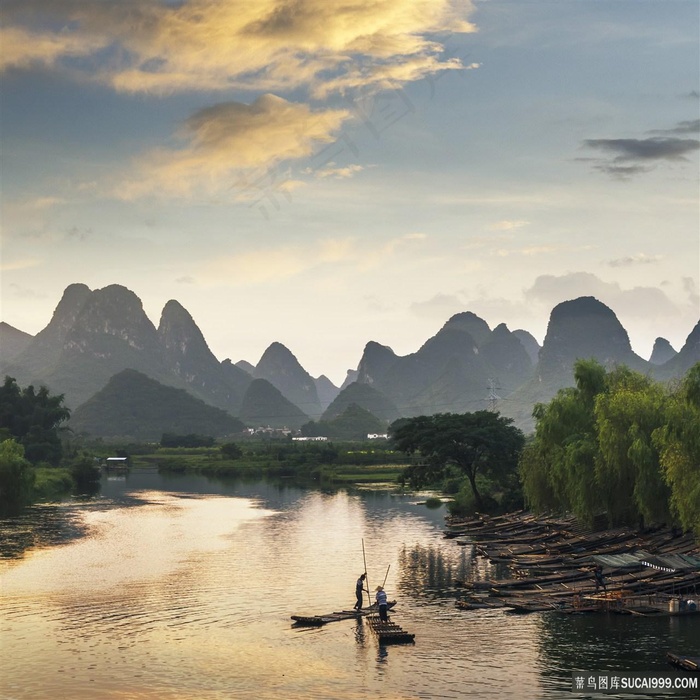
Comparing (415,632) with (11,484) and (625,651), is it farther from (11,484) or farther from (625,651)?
(11,484)

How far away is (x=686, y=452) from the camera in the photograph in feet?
153

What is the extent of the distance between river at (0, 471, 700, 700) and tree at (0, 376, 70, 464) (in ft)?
198

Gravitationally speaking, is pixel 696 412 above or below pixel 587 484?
above

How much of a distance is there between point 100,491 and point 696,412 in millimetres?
86980

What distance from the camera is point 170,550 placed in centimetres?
6600

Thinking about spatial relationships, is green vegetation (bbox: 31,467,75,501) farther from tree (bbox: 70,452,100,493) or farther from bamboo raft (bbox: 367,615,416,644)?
bamboo raft (bbox: 367,615,416,644)

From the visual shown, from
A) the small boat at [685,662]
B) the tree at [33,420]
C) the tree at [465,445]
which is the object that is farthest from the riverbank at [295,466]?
the small boat at [685,662]

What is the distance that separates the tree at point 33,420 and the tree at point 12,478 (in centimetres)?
4615

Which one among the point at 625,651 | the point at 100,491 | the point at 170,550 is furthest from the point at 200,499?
the point at 625,651

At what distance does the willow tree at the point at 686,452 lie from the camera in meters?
45.6

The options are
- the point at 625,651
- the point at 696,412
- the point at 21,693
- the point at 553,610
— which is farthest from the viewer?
the point at 696,412

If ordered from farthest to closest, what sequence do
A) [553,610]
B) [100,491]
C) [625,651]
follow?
[100,491]
[553,610]
[625,651]

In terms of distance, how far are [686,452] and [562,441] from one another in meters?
19.2

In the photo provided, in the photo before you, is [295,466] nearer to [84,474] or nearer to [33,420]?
[84,474]
